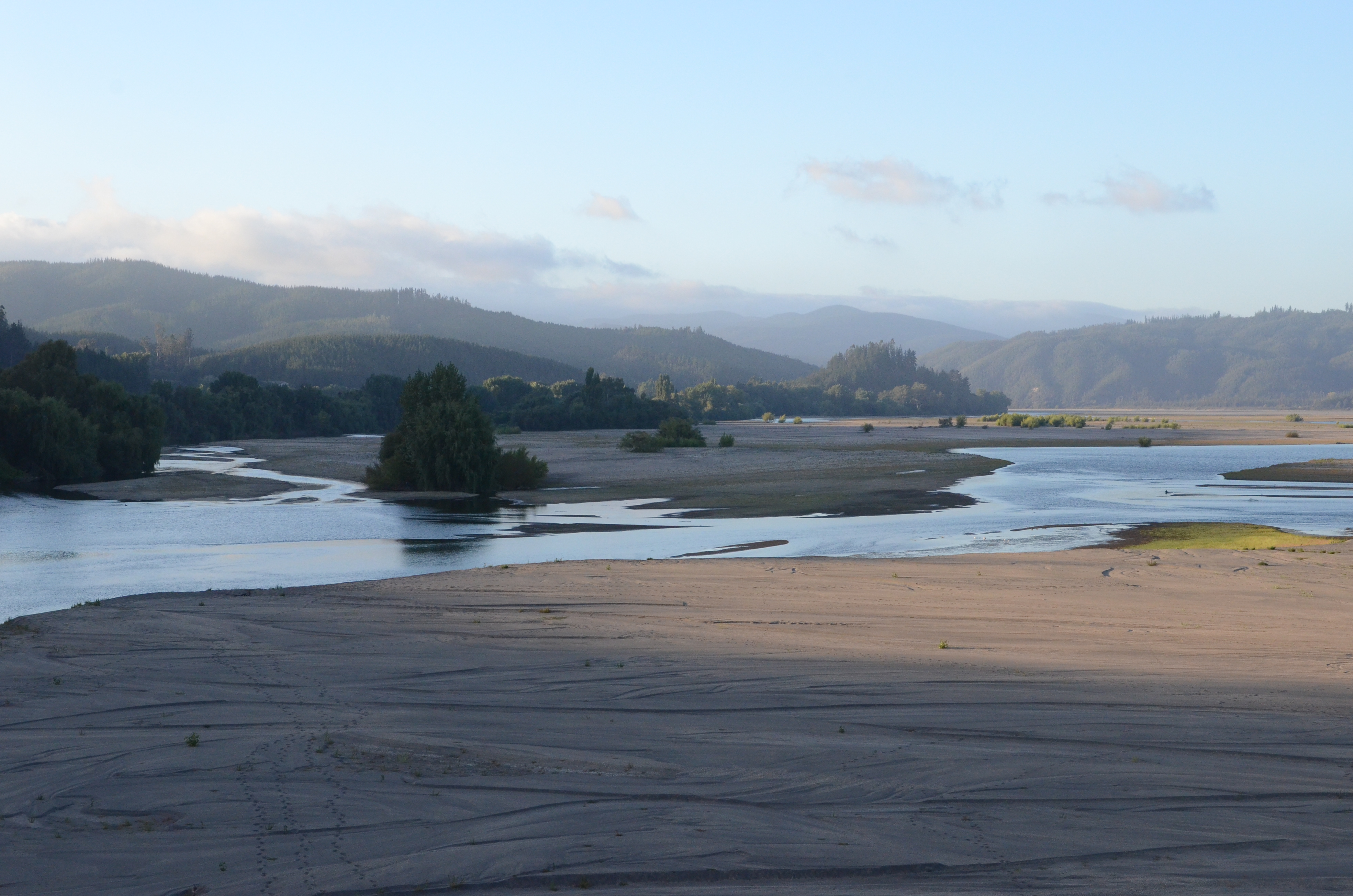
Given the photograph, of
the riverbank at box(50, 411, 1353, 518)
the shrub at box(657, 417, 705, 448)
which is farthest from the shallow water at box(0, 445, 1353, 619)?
the shrub at box(657, 417, 705, 448)

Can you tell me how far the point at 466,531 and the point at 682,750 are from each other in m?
24.3

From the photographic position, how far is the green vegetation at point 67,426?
5178cm

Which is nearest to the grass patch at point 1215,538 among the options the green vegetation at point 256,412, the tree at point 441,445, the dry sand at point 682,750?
the dry sand at point 682,750

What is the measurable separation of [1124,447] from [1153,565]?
63.1 m

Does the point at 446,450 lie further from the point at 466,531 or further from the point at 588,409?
the point at 588,409

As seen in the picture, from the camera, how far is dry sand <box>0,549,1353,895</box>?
664 centimetres

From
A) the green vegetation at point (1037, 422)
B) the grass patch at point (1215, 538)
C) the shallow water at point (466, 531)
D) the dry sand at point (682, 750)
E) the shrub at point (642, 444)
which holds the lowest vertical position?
the shallow water at point (466, 531)

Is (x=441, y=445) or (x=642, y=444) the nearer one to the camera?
(x=441, y=445)

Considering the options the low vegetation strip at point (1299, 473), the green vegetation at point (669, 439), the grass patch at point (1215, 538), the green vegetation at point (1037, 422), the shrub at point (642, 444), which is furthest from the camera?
the green vegetation at point (1037, 422)

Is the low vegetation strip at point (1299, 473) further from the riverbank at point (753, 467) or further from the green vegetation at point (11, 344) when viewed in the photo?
the green vegetation at point (11, 344)

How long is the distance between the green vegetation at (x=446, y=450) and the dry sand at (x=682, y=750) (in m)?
30.9

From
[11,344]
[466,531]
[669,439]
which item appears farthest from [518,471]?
[11,344]

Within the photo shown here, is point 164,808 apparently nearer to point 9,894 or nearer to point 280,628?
point 9,894

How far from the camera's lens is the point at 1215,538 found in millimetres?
26391
